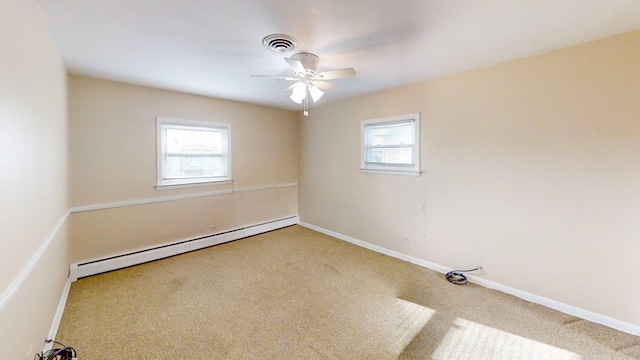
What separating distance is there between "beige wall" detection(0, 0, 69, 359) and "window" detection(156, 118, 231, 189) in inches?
57.5

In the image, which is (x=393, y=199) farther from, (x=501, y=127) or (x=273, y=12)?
(x=273, y=12)

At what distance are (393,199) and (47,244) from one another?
3.72 metres

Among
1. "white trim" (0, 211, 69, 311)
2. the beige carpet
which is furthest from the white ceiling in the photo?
the beige carpet

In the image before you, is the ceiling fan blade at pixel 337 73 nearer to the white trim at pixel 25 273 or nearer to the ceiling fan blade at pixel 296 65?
the ceiling fan blade at pixel 296 65

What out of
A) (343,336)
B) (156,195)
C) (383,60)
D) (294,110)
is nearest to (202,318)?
(343,336)

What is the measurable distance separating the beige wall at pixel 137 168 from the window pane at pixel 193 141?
23 centimetres

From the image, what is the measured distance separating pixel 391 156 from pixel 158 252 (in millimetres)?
3747

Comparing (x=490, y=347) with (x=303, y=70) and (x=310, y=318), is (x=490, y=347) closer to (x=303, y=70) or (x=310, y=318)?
(x=310, y=318)

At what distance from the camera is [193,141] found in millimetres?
4102

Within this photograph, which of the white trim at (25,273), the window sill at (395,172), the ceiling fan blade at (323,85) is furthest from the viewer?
the window sill at (395,172)

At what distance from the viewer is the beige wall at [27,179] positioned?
1216mm

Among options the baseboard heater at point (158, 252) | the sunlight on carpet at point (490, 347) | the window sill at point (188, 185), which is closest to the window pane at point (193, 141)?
the window sill at point (188, 185)

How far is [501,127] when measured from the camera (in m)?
2.75

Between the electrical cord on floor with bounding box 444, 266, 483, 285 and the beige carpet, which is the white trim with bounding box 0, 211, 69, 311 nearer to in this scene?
the beige carpet
